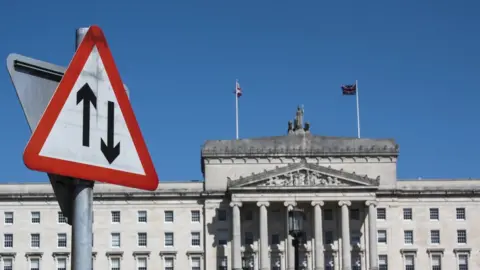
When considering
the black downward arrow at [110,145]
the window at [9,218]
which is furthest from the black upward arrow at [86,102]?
the window at [9,218]

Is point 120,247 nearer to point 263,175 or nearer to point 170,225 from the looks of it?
point 170,225

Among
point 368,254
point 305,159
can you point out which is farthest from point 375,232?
point 305,159

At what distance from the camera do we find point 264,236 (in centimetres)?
10938

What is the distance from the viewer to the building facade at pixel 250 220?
11188 cm

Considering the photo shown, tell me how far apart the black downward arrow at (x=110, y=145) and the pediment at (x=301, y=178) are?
101766mm

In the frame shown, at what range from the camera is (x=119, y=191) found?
4523 inches

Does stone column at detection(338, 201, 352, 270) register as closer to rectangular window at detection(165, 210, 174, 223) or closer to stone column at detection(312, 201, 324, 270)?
stone column at detection(312, 201, 324, 270)

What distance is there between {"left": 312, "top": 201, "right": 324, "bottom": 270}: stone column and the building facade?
93 cm

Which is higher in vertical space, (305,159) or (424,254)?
(305,159)

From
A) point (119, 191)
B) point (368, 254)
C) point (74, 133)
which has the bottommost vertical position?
point (74, 133)

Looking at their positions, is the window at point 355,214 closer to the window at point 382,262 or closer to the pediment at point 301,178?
the pediment at point 301,178

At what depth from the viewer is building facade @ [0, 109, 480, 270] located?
4405 inches

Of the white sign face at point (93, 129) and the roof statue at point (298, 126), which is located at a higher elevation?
the roof statue at point (298, 126)

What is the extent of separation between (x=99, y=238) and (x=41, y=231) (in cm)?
677
